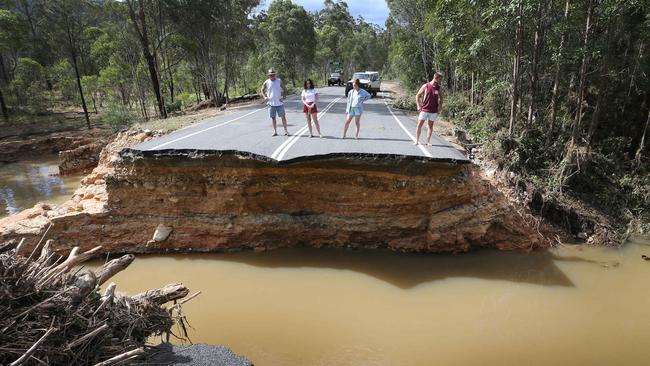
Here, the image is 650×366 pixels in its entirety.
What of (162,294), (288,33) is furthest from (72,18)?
(162,294)

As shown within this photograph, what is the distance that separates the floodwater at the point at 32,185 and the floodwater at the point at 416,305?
9086 mm

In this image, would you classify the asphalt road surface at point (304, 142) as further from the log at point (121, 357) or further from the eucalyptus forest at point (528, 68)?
the log at point (121, 357)

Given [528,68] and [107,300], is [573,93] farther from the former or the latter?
[107,300]

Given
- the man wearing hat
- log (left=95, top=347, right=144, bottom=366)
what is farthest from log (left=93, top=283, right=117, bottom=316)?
the man wearing hat

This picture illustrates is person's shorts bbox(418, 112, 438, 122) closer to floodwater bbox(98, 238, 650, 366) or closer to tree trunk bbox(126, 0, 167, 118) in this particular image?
floodwater bbox(98, 238, 650, 366)

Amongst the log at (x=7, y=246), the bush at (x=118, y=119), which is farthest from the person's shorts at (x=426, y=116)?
the bush at (x=118, y=119)

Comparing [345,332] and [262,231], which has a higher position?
[262,231]

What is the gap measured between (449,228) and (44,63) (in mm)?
45108

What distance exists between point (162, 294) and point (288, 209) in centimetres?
426

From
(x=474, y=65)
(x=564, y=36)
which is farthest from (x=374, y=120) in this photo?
(x=564, y=36)

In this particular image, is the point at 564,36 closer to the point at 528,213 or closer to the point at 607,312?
the point at 528,213

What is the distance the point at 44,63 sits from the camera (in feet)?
128

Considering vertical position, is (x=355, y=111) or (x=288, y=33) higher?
(x=288, y=33)

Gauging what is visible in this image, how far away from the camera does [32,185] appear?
56.3ft
